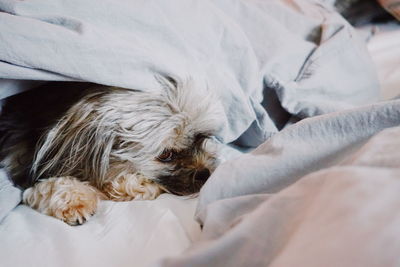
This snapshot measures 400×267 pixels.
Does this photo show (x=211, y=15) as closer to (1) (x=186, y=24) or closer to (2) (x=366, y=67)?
(1) (x=186, y=24)

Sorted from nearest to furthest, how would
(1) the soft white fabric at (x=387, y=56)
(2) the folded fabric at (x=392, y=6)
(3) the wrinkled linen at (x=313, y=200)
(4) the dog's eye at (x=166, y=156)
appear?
1. (3) the wrinkled linen at (x=313, y=200)
2. (4) the dog's eye at (x=166, y=156)
3. (1) the soft white fabric at (x=387, y=56)
4. (2) the folded fabric at (x=392, y=6)

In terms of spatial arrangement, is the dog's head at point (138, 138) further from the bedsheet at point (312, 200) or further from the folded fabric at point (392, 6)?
the folded fabric at point (392, 6)

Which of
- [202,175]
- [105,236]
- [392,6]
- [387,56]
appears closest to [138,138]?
[202,175]

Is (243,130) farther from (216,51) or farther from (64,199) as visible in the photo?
(64,199)

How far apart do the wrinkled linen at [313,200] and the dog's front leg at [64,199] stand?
334mm

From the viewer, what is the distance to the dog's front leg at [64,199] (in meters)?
0.89

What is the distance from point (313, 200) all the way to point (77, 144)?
0.67m

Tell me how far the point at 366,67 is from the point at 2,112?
119cm

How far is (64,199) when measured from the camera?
93 centimetres

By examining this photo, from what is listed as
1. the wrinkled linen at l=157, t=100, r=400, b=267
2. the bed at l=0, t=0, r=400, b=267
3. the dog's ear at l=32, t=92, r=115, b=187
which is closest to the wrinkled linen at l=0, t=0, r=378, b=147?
the bed at l=0, t=0, r=400, b=267

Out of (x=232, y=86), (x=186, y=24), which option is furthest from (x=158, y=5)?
(x=232, y=86)

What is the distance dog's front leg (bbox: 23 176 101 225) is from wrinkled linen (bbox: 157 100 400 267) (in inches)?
13.2

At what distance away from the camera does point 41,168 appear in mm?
1023

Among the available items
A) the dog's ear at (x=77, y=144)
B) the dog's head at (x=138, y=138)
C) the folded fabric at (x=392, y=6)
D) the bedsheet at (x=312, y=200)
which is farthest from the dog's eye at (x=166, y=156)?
the folded fabric at (x=392, y=6)
